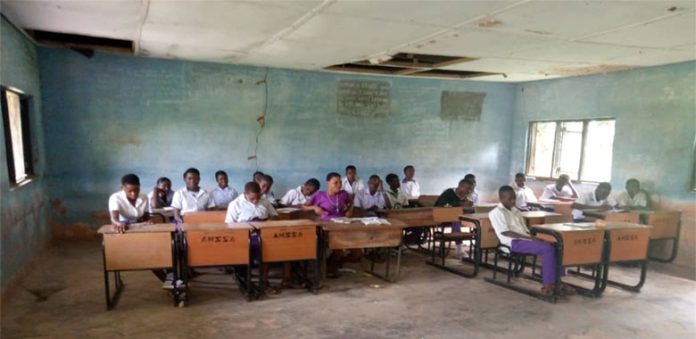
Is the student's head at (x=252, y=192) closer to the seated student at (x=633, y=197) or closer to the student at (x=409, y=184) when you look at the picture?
the student at (x=409, y=184)

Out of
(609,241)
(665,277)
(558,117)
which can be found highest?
(558,117)

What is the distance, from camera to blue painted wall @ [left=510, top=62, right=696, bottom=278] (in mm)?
5688

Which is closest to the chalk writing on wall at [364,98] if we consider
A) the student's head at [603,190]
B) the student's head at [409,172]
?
the student's head at [409,172]

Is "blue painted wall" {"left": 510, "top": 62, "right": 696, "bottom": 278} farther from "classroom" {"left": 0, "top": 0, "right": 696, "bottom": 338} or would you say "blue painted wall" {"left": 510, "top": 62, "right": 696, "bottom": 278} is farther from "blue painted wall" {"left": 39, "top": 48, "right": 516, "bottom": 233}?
"blue painted wall" {"left": 39, "top": 48, "right": 516, "bottom": 233}

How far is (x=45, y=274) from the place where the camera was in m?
4.73

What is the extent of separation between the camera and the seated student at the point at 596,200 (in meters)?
6.20

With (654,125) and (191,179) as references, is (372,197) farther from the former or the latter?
(654,125)

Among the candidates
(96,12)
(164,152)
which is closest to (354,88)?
(164,152)

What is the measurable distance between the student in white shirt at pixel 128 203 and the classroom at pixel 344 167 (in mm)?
30

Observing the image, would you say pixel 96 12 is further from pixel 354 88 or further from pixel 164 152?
pixel 354 88

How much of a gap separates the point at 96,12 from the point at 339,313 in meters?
3.45

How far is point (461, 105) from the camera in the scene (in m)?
8.36

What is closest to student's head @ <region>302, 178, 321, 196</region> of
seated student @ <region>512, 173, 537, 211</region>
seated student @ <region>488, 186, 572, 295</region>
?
seated student @ <region>488, 186, 572, 295</region>

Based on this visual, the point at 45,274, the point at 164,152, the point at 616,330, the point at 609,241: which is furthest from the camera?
the point at 164,152
